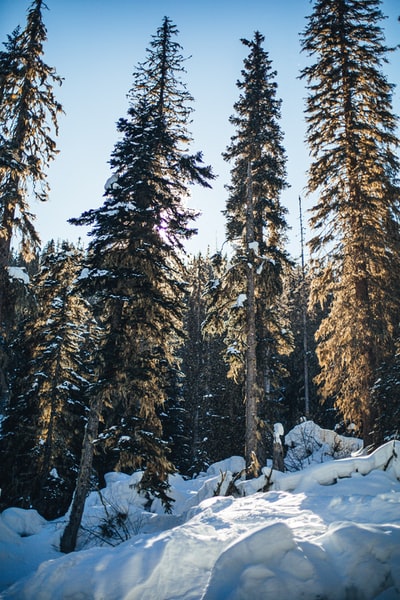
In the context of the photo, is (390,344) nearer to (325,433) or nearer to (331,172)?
(331,172)

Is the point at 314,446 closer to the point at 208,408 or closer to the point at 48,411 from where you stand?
the point at 208,408

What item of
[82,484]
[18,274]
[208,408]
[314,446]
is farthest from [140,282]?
[208,408]

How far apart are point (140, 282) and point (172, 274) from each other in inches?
49.1

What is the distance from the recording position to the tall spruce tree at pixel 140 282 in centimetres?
964

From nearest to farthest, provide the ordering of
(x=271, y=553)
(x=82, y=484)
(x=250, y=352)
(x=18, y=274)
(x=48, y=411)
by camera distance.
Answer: (x=271, y=553)
(x=82, y=484)
(x=18, y=274)
(x=250, y=352)
(x=48, y=411)

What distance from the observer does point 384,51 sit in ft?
42.6

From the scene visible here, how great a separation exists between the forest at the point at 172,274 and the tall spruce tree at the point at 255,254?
0.06 metres

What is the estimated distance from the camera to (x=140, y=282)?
10.7m

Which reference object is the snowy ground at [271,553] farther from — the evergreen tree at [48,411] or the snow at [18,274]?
the evergreen tree at [48,411]

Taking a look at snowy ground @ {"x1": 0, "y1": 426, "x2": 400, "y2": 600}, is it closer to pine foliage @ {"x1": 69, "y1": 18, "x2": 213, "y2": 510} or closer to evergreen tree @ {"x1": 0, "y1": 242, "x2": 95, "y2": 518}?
pine foliage @ {"x1": 69, "y1": 18, "x2": 213, "y2": 510}

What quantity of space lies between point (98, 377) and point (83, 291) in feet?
9.15

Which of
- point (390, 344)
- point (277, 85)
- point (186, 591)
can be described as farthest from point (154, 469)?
point (277, 85)

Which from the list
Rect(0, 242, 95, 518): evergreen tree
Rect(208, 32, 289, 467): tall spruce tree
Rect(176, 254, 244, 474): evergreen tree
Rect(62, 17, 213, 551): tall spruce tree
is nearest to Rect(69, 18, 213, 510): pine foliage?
Rect(62, 17, 213, 551): tall spruce tree

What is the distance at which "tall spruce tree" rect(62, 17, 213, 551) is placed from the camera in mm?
9641
